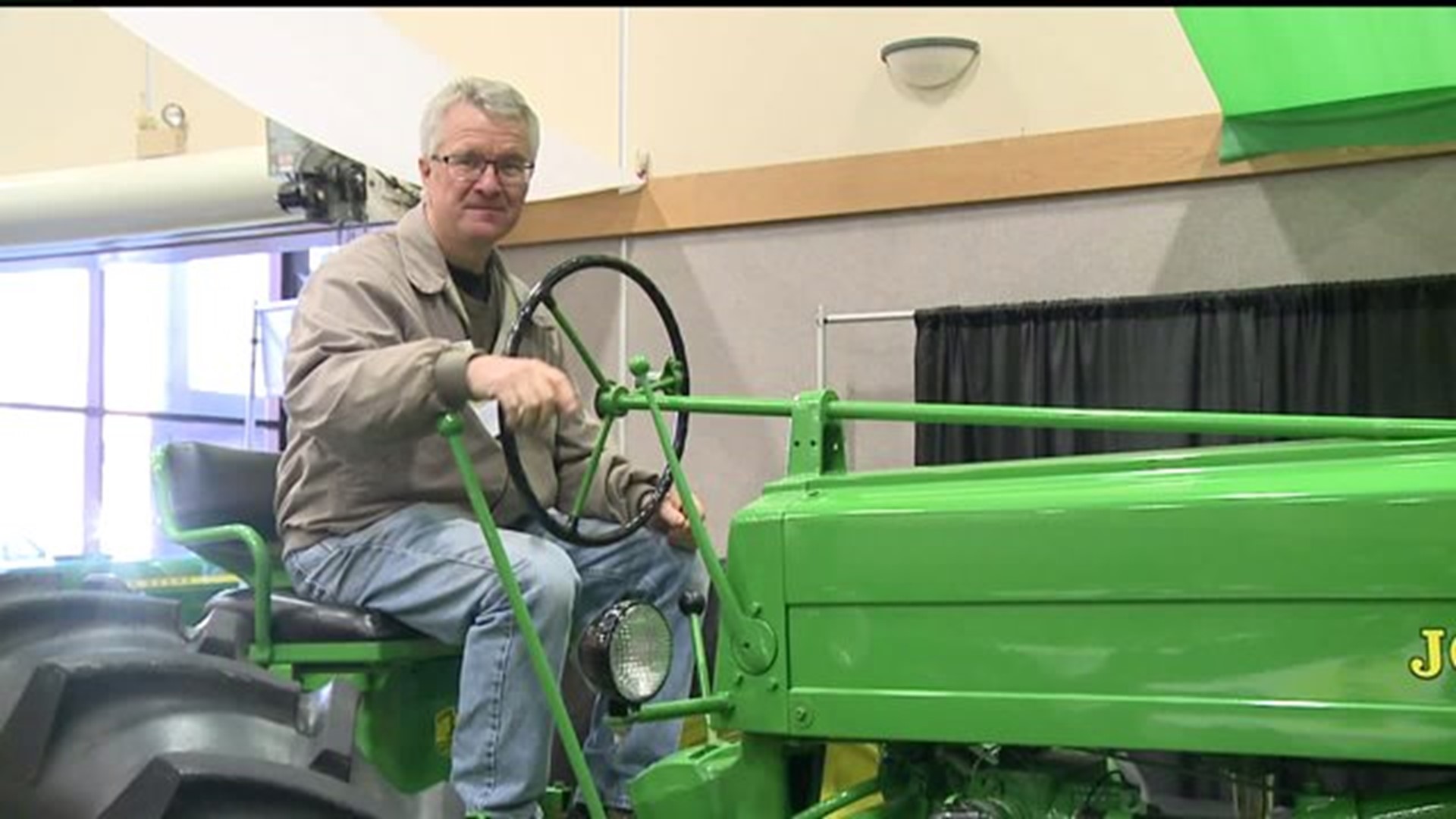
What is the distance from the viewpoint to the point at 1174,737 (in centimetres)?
151

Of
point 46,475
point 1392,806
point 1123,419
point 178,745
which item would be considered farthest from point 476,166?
point 46,475

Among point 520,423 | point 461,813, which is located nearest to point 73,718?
→ point 461,813

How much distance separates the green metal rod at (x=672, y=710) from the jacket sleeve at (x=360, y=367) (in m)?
0.47

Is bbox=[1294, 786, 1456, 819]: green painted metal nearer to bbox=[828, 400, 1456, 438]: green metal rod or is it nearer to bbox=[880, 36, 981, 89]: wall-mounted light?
bbox=[828, 400, 1456, 438]: green metal rod

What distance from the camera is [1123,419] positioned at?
1638mm

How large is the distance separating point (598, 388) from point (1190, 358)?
2.08 metres

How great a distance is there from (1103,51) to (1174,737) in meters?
2.75

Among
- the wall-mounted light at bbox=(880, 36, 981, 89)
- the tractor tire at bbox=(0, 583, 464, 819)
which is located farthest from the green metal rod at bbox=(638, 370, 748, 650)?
the wall-mounted light at bbox=(880, 36, 981, 89)

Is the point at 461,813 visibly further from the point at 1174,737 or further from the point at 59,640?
the point at 1174,737

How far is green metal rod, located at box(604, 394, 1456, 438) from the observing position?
1.58m

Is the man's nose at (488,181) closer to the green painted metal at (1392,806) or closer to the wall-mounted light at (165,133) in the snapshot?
the green painted metal at (1392,806)

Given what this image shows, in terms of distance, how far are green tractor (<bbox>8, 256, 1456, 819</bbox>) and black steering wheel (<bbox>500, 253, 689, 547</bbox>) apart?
0.04ft

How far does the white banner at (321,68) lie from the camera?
3283mm

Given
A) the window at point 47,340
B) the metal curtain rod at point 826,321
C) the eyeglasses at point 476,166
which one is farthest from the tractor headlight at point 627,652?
the window at point 47,340
